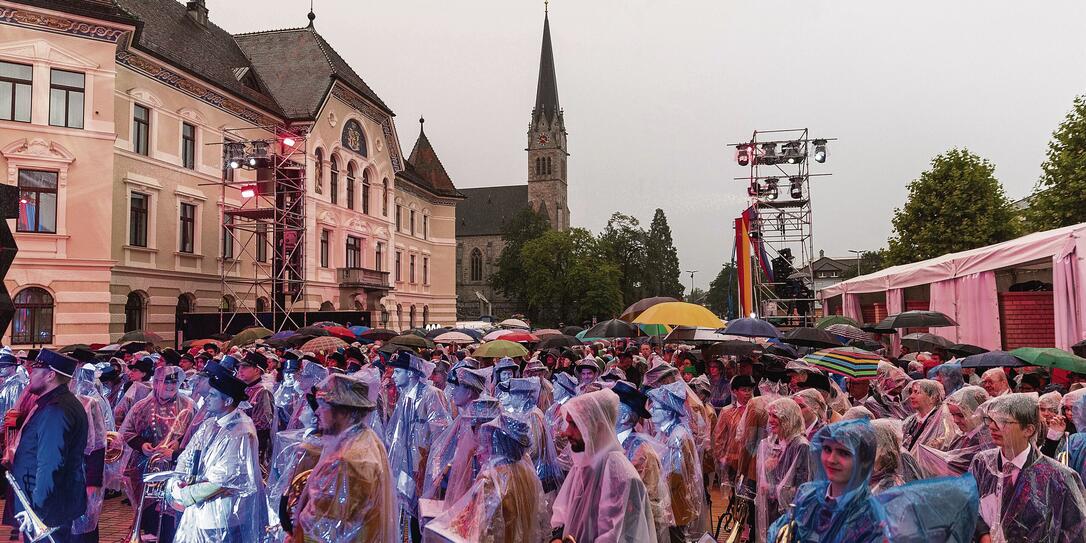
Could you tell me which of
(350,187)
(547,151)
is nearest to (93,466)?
(350,187)

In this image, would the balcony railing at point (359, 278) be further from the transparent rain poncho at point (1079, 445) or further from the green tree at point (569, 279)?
the transparent rain poncho at point (1079, 445)

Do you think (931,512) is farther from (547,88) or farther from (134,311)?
(547,88)

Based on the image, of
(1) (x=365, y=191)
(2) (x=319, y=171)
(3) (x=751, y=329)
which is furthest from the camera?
(1) (x=365, y=191)

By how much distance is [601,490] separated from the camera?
4.15 metres

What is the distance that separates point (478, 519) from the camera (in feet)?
Result: 14.2

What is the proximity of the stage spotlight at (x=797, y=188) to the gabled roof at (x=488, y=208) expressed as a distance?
6918 cm

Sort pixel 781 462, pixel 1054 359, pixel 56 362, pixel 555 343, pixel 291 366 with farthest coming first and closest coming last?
pixel 555 343 → pixel 291 366 → pixel 1054 359 → pixel 56 362 → pixel 781 462

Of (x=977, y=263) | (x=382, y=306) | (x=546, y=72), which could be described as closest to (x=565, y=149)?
(x=546, y=72)

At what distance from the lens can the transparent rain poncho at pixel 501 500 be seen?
434 cm

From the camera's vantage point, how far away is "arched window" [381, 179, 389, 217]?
3988 centimetres

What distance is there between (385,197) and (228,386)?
119 feet

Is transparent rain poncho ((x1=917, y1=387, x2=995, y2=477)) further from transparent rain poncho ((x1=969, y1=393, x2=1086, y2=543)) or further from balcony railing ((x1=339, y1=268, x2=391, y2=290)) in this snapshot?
balcony railing ((x1=339, y1=268, x2=391, y2=290))

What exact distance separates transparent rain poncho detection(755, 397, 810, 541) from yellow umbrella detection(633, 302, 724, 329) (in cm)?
777

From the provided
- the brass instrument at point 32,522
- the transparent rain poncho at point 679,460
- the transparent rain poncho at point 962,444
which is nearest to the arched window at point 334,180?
the brass instrument at point 32,522
